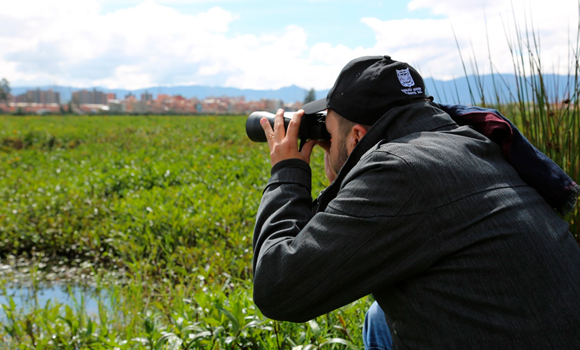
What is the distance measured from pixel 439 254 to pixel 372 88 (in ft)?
1.72

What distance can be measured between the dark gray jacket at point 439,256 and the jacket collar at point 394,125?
93mm

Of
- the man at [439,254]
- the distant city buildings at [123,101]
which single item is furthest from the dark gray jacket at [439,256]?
the distant city buildings at [123,101]

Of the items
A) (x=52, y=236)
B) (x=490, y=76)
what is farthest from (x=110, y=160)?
(x=490, y=76)

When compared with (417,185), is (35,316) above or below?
below

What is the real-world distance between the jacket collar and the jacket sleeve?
0.12 m

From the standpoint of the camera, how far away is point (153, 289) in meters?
3.80

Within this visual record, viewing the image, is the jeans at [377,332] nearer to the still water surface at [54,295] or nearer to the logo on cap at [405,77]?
the logo on cap at [405,77]

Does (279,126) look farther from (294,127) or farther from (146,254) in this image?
(146,254)

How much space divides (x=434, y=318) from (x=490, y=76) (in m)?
1.96

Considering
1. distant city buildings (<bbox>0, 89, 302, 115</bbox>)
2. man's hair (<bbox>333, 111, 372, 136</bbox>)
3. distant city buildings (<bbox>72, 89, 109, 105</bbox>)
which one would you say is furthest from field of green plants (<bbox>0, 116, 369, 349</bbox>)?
distant city buildings (<bbox>72, 89, 109, 105</bbox>)

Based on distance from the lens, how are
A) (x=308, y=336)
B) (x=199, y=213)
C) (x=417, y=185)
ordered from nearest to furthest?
(x=417, y=185)
(x=308, y=336)
(x=199, y=213)

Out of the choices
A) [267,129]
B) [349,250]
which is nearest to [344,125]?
[267,129]

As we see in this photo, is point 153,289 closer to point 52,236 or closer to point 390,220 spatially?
point 52,236

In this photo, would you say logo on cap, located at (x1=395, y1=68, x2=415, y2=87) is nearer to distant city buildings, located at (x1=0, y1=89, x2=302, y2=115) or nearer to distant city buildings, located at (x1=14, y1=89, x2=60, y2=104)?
distant city buildings, located at (x1=0, y1=89, x2=302, y2=115)
